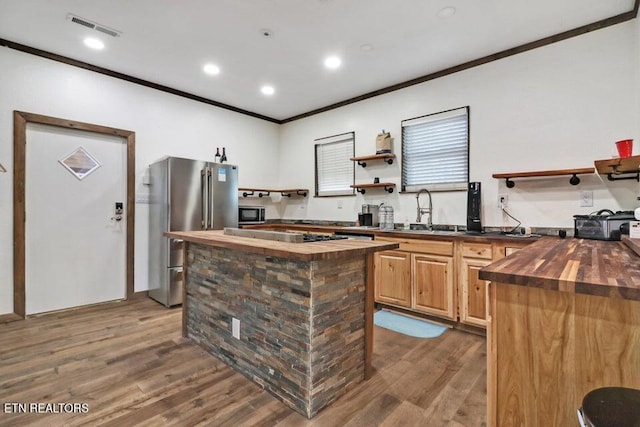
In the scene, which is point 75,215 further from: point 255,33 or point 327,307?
point 327,307

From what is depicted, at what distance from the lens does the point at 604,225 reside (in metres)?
2.28

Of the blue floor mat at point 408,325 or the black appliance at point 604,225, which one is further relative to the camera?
the blue floor mat at point 408,325

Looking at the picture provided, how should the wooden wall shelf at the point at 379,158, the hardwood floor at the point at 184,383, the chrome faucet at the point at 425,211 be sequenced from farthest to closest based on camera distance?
the wooden wall shelf at the point at 379,158
the chrome faucet at the point at 425,211
the hardwood floor at the point at 184,383

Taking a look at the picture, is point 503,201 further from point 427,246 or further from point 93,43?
point 93,43

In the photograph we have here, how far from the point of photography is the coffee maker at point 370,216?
4.09 m

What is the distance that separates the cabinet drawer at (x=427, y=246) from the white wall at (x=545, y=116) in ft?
2.05

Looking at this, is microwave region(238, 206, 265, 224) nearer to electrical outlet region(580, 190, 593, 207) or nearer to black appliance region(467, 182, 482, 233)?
black appliance region(467, 182, 482, 233)

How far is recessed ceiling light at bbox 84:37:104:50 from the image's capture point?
2972 millimetres

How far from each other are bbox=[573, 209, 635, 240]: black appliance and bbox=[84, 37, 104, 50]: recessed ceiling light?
460 cm

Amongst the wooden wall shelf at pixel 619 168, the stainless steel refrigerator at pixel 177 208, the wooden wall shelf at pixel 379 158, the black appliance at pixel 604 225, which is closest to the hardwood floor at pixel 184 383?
the stainless steel refrigerator at pixel 177 208

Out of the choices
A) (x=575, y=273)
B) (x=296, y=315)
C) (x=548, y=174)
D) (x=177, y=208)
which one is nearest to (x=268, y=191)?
(x=177, y=208)

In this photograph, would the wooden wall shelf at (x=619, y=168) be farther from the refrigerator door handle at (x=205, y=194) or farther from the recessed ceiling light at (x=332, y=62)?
the refrigerator door handle at (x=205, y=194)

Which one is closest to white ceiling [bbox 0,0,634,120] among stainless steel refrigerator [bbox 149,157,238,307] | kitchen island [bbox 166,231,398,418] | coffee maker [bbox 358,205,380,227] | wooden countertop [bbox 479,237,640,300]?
stainless steel refrigerator [bbox 149,157,238,307]

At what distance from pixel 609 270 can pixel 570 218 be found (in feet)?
6.66
